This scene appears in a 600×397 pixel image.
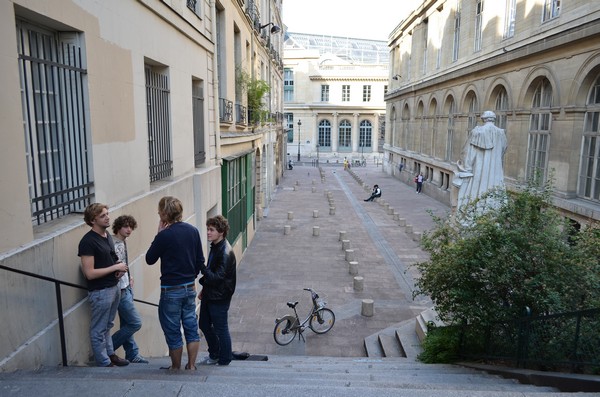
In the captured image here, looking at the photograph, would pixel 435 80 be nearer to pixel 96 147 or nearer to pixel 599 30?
pixel 599 30

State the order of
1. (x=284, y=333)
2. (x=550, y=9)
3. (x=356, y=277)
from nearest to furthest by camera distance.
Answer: (x=284, y=333)
(x=356, y=277)
(x=550, y=9)

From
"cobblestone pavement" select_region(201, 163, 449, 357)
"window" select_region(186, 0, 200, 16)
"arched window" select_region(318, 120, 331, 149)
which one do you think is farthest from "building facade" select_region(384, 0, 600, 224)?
"arched window" select_region(318, 120, 331, 149)

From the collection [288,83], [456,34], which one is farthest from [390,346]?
[288,83]

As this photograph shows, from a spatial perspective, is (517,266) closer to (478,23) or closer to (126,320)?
(126,320)

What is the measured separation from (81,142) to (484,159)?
23.9ft

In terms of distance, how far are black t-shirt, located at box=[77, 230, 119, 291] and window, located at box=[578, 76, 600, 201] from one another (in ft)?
45.8

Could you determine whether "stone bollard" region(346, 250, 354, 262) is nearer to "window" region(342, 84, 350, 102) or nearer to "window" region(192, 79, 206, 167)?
"window" region(192, 79, 206, 167)

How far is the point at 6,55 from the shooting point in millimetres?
3705

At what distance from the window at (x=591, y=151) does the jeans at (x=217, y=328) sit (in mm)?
12929

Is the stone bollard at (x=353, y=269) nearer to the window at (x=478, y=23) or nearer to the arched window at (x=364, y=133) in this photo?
the window at (x=478, y=23)

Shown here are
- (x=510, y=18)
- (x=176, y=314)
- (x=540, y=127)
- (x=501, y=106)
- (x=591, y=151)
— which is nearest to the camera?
(x=176, y=314)

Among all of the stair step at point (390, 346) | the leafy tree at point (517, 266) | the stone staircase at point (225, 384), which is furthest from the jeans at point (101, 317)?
the stair step at point (390, 346)

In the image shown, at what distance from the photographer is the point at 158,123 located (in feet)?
25.2

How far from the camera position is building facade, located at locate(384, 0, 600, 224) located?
1401 centimetres
